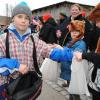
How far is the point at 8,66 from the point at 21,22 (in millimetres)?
583

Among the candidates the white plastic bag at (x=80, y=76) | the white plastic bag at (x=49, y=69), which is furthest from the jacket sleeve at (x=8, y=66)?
the white plastic bag at (x=49, y=69)

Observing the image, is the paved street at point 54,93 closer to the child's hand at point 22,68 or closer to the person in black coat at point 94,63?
the person in black coat at point 94,63

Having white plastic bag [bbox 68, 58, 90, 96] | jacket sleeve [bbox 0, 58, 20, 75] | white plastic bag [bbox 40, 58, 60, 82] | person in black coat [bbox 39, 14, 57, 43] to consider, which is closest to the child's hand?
jacket sleeve [bbox 0, 58, 20, 75]

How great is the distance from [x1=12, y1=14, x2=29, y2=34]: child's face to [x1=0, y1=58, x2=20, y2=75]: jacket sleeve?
453 millimetres

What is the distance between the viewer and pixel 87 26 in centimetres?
704

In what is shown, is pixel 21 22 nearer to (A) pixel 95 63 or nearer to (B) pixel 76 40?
(A) pixel 95 63

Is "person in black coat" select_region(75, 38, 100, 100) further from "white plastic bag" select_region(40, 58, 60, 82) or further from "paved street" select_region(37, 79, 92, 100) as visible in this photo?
"paved street" select_region(37, 79, 92, 100)

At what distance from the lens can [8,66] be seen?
3.32 meters

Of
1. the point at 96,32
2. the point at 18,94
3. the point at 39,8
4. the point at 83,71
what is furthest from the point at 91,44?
the point at 39,8

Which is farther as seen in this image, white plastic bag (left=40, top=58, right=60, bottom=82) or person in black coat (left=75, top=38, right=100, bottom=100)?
white plastic bag (left=40, top=58, right=60, bottom=82)

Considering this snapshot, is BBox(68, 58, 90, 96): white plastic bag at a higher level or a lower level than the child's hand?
lower

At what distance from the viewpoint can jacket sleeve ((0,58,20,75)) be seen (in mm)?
3316

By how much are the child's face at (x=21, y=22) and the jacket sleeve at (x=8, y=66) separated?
453 mm

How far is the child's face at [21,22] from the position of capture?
11.9 feet
